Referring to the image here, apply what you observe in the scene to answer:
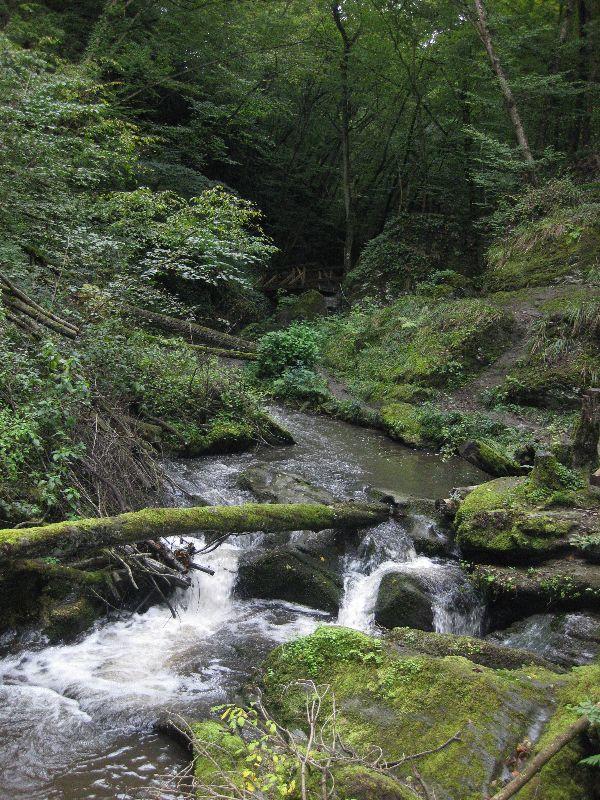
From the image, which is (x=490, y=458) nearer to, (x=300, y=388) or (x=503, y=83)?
(x=300, y=388)

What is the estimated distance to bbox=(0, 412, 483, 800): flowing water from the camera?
167 inches

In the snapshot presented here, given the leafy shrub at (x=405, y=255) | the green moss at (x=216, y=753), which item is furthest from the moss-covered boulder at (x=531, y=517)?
the leafy shrub at (x=405, y=255)

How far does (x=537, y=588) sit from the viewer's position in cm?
589

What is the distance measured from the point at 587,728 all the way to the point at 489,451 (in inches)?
270

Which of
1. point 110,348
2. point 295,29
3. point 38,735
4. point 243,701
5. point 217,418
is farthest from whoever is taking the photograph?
point 295,29

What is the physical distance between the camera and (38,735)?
178 inches

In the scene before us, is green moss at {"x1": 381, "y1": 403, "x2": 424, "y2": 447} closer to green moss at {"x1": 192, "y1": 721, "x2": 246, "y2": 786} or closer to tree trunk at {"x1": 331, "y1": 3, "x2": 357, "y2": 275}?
green moss at {"x1": 192, "y1": 721, "x2": 246, "y2": 786}

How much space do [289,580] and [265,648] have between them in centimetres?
107

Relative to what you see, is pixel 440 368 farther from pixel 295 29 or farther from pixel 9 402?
pixel 295 29

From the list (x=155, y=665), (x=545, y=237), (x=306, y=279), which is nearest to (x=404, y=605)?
(x=155, y=665)

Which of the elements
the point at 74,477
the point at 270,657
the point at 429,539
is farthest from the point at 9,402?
the point at 429,539

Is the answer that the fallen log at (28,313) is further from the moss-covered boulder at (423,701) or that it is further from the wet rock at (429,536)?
the moss-covered boulder at (423,701)

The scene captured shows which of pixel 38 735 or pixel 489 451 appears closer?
pixel 38 735

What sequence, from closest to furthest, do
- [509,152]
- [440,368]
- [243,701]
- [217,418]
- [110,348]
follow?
[243,701]
[110,348]
[217,418]
[440,368]
[509,152]
